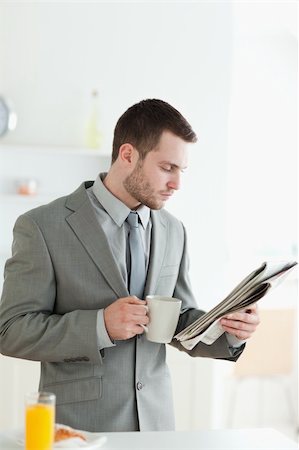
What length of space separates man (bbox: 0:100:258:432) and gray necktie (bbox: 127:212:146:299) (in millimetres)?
12

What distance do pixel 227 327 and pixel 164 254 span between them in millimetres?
352

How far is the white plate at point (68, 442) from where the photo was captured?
163 centimetres

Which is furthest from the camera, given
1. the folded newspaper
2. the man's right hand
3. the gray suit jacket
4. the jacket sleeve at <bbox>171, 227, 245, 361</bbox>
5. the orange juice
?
the jacket sleeve at <bbox>171, 227, 245, 361</bbox>

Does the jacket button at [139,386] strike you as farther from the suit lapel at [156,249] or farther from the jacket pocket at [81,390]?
the suit lapel at [156,249]

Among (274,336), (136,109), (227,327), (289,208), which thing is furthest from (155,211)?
(289,208)

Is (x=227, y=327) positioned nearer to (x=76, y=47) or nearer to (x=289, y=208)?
(x=76, y=47)

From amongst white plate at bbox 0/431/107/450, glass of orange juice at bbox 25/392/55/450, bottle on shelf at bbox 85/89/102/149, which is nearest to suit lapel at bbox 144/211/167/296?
white plate at bbox 0/431/107/450

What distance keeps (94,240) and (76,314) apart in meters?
0.22

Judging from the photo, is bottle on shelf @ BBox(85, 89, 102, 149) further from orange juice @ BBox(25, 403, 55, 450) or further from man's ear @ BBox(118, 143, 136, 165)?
orange juice @ BBox(25, 403, 55, 450)

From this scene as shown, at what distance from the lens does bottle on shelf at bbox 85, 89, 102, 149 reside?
3.74 meters

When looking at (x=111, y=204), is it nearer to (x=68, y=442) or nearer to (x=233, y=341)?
(x=233, y=341)

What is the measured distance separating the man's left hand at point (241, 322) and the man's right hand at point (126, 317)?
0.69ft

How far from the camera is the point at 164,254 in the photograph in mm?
2248

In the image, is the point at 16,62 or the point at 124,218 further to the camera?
the point at 16,62
